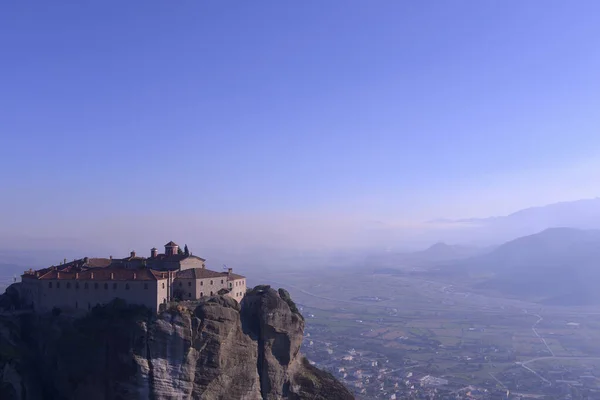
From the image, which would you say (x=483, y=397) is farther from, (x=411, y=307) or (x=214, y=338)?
(x=411, y=307)

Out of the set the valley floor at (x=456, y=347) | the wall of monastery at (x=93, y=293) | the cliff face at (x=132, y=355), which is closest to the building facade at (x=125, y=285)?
the wall of monastery at (x=93, y=293)

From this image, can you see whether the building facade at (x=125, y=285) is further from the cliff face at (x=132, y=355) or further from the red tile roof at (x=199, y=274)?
the cliff face at (x=132, y=355)

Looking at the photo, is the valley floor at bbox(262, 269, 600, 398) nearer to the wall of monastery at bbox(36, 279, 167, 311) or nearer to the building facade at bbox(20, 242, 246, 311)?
the building facade at bbox(20, 242, 246, 311)

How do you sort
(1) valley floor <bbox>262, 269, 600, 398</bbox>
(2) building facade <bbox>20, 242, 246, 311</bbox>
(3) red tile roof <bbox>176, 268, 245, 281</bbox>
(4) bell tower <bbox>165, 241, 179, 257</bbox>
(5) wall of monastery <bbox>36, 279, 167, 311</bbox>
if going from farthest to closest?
(1) valley floor <bbox>262, 269, 600, 398</bbox>
(4) bell tower <bbox>165, 241, 179, 257</bbox>
(3) red tile roof <bbox>176, 268, 245, 281</bbox>
(2) building facade <bbox>20, 242, 246, 311</bbox>
(5) wall of monastery <bbox>36, 279, 167, 311</bbox>

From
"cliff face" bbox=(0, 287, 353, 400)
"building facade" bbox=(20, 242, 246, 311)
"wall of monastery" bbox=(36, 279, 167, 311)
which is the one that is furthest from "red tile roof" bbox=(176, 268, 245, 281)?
"wall of monastery" bbox=(36, 279, 167, 311)

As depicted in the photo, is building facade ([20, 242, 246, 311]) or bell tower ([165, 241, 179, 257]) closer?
building facade ([20, 242, 246, 311])

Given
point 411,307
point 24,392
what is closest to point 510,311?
point 411,307

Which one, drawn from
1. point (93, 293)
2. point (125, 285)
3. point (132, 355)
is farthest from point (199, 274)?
point (132, 355)
